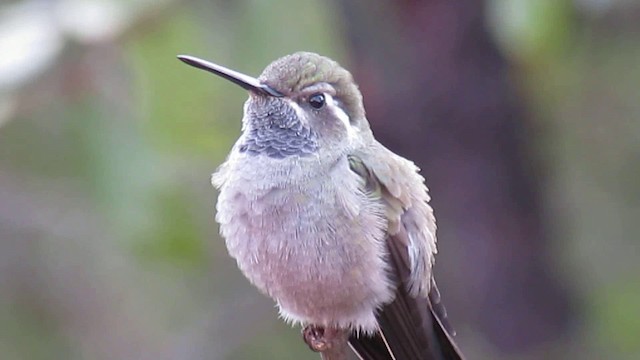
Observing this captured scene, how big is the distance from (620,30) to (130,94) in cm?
301

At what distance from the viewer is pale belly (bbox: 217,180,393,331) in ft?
11.3

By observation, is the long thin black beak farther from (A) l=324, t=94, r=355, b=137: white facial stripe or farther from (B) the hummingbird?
(A) l=324, t=94, r=355, b=137: white facial stripe

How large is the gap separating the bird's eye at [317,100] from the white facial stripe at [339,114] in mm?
17

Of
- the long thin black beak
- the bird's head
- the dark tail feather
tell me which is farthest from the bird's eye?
the dark tail feather

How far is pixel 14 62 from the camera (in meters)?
3.72

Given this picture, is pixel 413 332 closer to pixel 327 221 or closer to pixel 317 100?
pixel 327 221

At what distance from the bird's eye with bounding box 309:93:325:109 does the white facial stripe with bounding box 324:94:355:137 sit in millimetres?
17

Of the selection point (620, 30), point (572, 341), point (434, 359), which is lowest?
point (572, 341)

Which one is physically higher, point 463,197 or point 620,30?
point 620,30

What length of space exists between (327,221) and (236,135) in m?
1.67

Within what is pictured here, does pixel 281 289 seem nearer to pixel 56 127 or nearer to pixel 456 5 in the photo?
pixel 456 5

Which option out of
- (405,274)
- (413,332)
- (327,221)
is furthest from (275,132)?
(413,332)

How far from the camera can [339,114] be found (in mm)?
3777

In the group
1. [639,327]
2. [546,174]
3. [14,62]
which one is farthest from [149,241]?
[639,327]
